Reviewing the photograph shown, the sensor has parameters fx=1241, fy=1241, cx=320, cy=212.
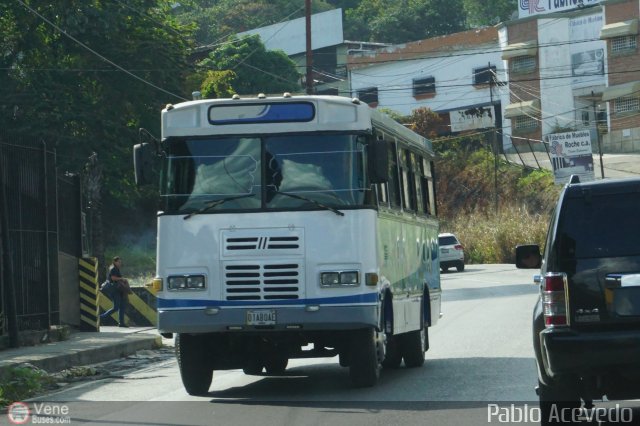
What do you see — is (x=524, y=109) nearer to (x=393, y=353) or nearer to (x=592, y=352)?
(x=393, y=353)

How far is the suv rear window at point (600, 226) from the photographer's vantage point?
8.52 meters

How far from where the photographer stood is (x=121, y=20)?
127ft

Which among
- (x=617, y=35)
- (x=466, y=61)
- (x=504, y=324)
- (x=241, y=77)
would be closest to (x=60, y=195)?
(x=504, y=324)

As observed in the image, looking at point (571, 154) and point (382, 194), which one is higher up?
point (571, 154)

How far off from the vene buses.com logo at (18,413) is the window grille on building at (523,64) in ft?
206

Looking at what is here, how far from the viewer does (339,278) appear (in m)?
12.9

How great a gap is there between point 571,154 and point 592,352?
180ft

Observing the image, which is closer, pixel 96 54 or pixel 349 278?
pixel 349 278

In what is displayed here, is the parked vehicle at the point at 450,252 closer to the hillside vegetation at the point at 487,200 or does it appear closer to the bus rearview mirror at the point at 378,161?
the hillside vegetation at the point at 487,200

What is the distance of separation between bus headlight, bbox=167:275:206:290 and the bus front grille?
0.33 m

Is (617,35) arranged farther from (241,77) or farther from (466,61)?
(241,77)

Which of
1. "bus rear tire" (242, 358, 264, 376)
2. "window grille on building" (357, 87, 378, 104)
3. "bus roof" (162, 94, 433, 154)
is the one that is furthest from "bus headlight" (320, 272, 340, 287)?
"window grille on building" (357, 87, 378, 104)

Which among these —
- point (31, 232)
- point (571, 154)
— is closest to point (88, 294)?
point (31, 232)

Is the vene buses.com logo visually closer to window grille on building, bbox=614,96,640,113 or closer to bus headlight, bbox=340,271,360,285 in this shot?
bus headlight, bbox=340,271,360,285
